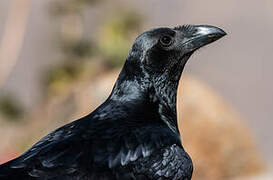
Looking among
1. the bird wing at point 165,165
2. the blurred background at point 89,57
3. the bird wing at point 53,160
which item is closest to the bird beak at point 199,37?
the bird wing at point 165,165

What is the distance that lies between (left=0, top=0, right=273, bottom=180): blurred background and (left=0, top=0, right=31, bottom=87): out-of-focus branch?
22mm

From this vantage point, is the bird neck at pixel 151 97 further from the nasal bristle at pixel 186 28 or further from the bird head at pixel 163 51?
the nasal bristle at pixel 186 28

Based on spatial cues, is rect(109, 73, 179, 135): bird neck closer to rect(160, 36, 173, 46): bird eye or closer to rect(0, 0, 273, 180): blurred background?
rect(160, 36, 173, 46): bird eye

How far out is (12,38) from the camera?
1911 centimetres

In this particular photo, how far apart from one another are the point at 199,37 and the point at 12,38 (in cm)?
1217

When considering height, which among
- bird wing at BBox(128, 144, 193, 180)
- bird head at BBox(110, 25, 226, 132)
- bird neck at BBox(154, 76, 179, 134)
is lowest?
bird wing at BBox(128, 144, 193, 180)

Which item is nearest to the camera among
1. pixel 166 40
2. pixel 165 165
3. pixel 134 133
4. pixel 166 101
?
pixel 165 165

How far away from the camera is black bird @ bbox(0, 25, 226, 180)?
620 cm

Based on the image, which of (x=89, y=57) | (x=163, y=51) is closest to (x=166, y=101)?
(x=163, y=51)

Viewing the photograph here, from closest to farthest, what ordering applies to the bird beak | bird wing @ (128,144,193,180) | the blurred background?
bird wing @ (128,144,193,180) < the bird beak < the blurred background

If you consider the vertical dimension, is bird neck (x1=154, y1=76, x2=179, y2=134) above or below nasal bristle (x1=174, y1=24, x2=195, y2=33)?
below

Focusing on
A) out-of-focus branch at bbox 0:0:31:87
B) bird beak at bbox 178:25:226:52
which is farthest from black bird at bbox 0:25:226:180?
out-of-focus branch at bbox 0:0:31:87

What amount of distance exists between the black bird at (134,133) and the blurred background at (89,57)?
27.9 feet

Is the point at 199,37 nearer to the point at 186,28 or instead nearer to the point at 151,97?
the point at 186,28
